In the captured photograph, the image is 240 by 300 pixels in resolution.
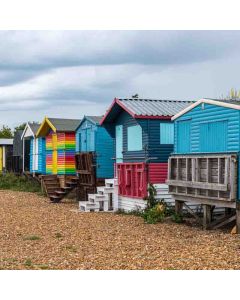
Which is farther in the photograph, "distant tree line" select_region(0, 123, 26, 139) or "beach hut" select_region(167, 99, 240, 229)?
"distant tree line" select_region(0, 123, 26, 139)

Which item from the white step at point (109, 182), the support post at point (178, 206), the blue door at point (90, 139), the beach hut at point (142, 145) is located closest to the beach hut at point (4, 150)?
the blue door at point (90, 139)

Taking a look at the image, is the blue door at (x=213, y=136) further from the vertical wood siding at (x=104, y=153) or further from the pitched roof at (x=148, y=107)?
the vertical wood siding at (x=104, y=153)

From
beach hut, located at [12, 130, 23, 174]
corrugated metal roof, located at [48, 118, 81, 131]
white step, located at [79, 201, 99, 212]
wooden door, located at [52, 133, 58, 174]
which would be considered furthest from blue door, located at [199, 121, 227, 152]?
beach hut, located at [12, 130, 23, 174]

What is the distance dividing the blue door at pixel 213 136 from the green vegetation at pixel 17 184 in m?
19.1

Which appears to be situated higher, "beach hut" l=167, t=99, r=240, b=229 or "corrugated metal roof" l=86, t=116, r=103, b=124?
"corrugated metal roof" l=86, t=116, r=103, b=124

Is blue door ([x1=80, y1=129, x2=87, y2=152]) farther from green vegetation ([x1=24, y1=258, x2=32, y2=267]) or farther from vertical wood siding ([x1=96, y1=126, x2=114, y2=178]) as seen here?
green vegetation ([x1=24, y1=258, x2=32, y2=267])

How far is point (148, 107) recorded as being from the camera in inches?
770

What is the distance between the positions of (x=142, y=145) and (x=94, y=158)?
5203mm

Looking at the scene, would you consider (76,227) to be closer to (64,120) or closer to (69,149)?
(69,149)

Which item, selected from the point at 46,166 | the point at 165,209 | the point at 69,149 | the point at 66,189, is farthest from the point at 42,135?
the point at 165,209

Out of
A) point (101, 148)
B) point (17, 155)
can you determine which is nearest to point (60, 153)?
point (101, 148)

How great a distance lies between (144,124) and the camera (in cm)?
1875

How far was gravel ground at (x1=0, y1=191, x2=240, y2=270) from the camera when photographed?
9.65m

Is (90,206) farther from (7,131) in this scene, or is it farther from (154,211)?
(7,131)
